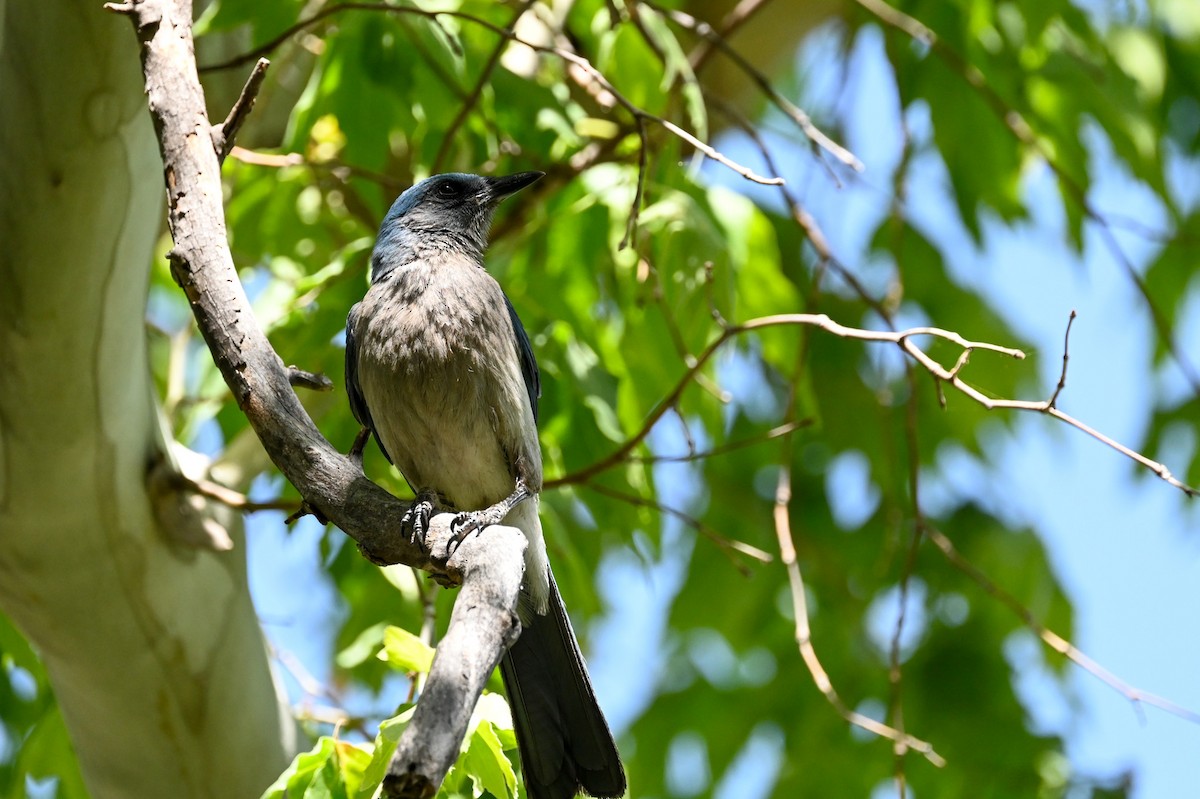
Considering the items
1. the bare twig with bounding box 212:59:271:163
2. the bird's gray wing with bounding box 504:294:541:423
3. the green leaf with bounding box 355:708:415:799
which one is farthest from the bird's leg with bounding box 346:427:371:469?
the bird's gray wing with bounding box 504:294:541:423

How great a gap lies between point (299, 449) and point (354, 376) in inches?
40.6

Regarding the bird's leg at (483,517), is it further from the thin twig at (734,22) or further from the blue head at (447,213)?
the thin twig at (734,22)

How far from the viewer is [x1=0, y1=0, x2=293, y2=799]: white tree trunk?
2.81 metres

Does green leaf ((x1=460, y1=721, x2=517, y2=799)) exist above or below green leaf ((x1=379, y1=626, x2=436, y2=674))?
below

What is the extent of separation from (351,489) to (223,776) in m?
1.60

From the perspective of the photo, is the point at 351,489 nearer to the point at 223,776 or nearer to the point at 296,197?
the point at 223,776

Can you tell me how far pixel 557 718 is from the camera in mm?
2770

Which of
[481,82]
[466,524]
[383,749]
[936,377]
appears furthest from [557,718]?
[481,82]

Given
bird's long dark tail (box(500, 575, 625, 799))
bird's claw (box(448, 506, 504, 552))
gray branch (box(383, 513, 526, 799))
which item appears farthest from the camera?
bird's long dark tail (box(500, 575, 625, 799))

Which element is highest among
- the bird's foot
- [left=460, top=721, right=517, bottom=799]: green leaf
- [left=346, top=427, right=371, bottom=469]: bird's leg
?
[left=346, top=427, right=371, bottom=469]: bird's leg

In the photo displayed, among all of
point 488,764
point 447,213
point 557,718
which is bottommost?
point 557,718

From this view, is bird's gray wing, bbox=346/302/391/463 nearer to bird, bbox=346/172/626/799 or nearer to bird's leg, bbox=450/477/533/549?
bird, bbox=346/172/626/799

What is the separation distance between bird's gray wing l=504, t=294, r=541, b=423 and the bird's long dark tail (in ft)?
1.96

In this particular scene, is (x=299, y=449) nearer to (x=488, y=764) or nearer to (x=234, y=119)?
(x=488, y=764)
